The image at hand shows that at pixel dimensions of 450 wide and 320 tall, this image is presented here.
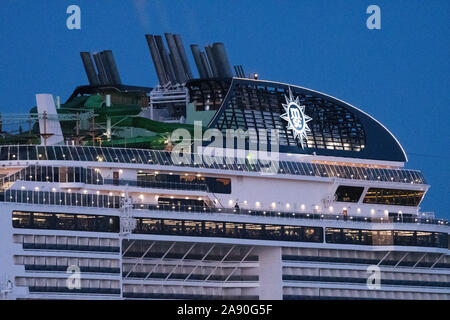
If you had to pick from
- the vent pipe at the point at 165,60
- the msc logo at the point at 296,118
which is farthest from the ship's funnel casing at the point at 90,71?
the msc logo at the point at 296,118

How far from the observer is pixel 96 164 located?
3017 inches

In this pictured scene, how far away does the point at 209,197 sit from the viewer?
8100cm

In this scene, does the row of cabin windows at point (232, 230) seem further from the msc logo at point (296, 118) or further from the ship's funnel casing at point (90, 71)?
the ship's funnel casing at point (90, 71)

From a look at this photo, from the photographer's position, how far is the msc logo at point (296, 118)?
90.3m

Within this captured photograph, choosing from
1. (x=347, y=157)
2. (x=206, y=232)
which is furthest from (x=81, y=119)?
(x=347, y=157)

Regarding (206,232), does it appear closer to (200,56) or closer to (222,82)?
(222,82)

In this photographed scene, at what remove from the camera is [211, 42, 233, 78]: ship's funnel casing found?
321 feet

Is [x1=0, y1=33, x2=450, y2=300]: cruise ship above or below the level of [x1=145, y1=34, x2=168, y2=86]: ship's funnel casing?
below

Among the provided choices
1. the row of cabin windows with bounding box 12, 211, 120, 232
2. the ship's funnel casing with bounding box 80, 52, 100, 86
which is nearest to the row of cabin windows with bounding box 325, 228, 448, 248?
the row of cabin windows with bounding box 12, 211, 120, 232

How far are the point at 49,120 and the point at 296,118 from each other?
20253mm

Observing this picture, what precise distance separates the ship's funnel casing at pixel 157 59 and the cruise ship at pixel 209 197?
0.20 meters

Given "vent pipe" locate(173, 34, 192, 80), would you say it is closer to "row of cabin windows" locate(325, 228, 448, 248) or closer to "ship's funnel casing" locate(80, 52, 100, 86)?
"ship's funnel casing" locate(80, 52, 100, 86)

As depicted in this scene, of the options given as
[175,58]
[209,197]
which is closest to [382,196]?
[209,197]

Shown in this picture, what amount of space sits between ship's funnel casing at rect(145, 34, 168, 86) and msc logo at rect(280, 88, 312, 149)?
12.6m
